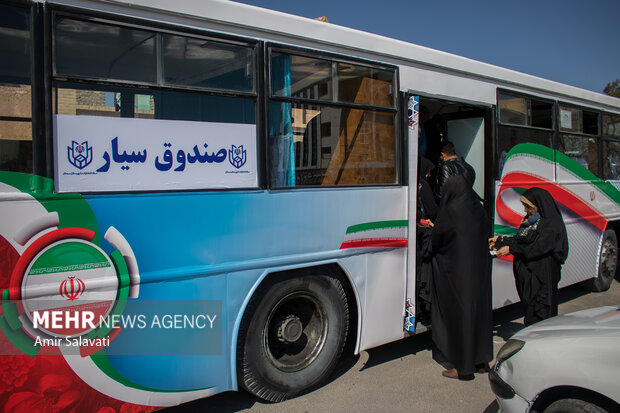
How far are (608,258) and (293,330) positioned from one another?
249 inches

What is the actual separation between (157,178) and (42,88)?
32.6 inches

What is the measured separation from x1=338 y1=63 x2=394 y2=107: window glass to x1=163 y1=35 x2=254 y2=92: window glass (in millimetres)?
888

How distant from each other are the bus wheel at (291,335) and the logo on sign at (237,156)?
94cm

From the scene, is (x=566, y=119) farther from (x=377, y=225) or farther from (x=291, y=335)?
(x=291, y=335)

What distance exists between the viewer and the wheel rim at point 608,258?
7.82 metres

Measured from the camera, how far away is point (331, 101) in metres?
4.04

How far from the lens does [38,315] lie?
2779mm

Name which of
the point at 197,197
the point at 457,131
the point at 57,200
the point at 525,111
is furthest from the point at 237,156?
the point at 525,111

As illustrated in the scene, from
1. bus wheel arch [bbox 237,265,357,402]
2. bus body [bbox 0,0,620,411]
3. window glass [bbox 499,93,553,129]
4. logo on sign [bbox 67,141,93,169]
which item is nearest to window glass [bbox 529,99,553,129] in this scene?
window glass [bbox 499,93,553,129]

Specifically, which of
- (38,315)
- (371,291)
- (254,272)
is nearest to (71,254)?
(38,315)

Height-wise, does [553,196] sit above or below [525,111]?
below

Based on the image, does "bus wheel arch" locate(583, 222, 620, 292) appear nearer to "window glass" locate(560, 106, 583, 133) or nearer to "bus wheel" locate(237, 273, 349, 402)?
"window glass" locate(560, 106, 583, 133)

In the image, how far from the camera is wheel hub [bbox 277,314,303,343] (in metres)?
3.99

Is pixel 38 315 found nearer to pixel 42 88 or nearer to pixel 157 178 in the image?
pixel 157 178
